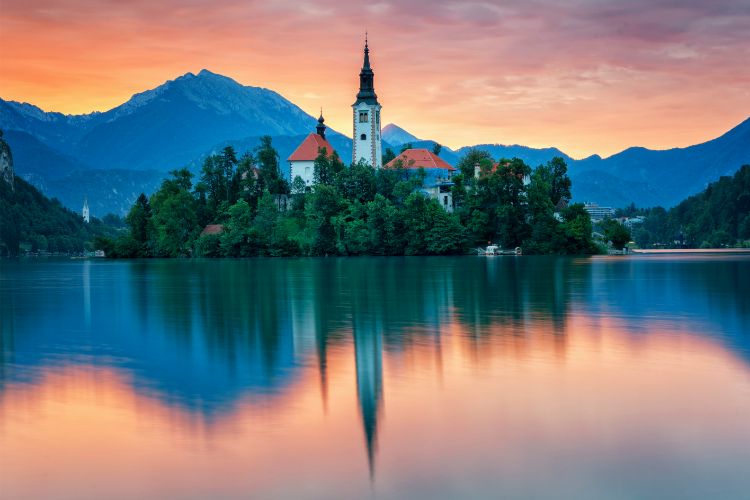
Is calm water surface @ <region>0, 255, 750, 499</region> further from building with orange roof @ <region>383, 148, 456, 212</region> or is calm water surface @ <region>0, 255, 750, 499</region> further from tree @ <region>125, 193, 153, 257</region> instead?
tree @ <region>125, 193, 153, 257</region>

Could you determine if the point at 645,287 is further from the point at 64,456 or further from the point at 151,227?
the point at 151,227

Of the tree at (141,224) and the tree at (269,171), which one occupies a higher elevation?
the tree at (269,171)

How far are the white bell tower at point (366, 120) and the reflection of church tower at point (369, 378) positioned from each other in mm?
96023

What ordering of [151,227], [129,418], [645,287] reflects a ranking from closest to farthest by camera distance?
1. [129,418]
2. [645,287]
3. [151,227]

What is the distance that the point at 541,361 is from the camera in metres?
21.9

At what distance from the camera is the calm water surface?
12039 mm

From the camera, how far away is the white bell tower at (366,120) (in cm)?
12388

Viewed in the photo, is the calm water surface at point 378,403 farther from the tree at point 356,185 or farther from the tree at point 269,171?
the tree at point 269,171

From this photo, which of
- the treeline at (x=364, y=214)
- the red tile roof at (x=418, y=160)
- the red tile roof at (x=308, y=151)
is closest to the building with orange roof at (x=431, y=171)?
the red tile roof at (x=418, y=160)

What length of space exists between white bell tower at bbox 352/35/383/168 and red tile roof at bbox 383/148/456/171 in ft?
10.2

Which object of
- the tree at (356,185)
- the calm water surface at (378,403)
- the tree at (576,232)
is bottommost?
the calm water surface at (378,403)

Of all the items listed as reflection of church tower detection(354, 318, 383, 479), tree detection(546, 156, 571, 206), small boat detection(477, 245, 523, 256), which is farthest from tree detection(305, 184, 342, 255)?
reflection of church tower detection(354, 318, 383, 479)

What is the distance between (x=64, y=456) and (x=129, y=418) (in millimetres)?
2647

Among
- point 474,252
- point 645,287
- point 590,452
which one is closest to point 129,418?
point 590,452
